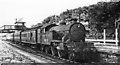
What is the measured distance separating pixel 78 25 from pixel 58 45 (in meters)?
2.39

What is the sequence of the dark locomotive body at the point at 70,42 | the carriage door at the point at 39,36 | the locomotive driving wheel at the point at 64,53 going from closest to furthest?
the dark locomotive body at the point at 70,42 < the locomotive driving wheel at the point at 64,53 < the carriage door at the point at 39,36

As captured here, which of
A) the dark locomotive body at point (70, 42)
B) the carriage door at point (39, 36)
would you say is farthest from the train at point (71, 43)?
the carriage door at point (39, 36)

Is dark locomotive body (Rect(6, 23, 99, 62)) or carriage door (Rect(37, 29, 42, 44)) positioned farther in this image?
carriage door (Rect(37, 29, 42, 44))

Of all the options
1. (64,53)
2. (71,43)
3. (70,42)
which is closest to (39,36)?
(64,53)

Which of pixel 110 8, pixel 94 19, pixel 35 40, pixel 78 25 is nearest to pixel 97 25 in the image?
pixel 94 19

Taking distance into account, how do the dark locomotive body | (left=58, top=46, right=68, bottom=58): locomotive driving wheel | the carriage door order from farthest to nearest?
the carriage door → (left=58, top=46, right=68, bottom=58): locomotive driving wheel → the dark locomotive body

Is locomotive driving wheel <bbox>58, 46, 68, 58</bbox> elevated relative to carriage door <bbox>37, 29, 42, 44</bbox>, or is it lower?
lower

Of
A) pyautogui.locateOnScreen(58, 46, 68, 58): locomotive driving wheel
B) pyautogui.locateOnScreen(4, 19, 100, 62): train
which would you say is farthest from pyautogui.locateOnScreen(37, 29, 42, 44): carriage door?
pyautogui.locateOnScreen(58, 46, 68, 58): locomotive driving wheel

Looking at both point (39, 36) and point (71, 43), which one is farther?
point (39, 36)

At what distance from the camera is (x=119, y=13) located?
4412cm

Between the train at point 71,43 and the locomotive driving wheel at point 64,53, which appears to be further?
the locomotive driving wheel at point 64,53

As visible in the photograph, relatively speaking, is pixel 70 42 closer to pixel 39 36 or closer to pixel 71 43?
pixel 71 43

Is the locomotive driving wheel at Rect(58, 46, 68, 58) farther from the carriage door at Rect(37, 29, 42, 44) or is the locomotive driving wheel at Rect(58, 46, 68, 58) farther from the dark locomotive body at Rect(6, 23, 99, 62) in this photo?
the carriage door at Rect(37, 29, 42, 44)

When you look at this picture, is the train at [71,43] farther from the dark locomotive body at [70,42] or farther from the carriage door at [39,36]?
the carriage door at [39,36]
